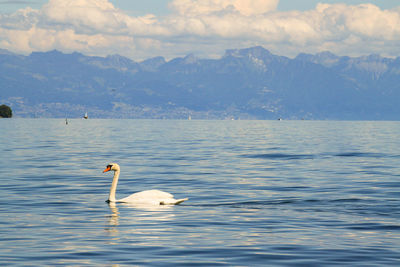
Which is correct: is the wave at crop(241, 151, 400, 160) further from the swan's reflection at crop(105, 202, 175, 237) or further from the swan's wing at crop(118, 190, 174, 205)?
the swan's reflection at crop(105, 202, 175, 237)

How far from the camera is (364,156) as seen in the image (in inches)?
2795

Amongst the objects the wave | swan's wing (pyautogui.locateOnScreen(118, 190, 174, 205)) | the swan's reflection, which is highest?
swan's wing (pyautogui.locateOnScreen(118, 190, 174, 205))

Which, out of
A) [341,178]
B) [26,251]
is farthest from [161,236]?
[341,178]

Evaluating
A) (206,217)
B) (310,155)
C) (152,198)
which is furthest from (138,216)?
(310,155)

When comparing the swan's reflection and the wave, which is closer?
the swan's reflection

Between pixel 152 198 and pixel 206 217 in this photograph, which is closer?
pixel 206 217

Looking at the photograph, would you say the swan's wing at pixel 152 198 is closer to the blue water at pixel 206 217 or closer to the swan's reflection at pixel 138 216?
the swan's reflection at pixel 138 216

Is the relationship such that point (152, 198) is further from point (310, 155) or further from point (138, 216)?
point (310, 155)

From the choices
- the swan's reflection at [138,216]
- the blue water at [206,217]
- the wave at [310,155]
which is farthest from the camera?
the wave at [310,155]

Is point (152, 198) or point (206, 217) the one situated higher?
point (152, 198)

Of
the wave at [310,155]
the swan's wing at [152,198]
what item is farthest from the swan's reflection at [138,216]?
the wave at [310,155]

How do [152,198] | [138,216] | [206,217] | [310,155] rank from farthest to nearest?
[310,155]
[152,198]
[138,216]
[206,217]

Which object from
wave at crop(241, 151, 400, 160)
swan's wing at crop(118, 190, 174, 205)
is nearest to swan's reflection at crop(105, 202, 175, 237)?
swan's wing at crop(118, 190, 174, 205)

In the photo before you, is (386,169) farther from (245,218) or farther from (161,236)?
(161,236)
